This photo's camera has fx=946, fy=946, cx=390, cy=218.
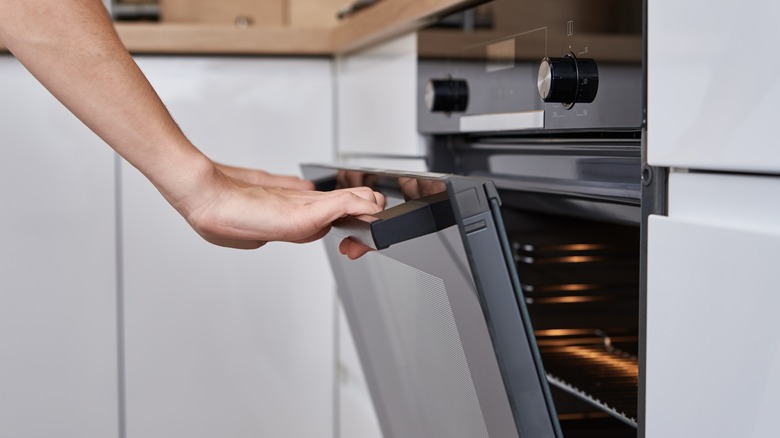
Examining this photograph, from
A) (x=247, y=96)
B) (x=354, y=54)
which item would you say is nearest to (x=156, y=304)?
(x=247, y=96)

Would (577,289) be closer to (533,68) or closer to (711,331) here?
(533,68)

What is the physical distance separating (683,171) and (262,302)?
1.13 metres

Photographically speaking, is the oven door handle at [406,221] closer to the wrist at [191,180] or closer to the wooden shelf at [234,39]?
the wrist at [191,180]

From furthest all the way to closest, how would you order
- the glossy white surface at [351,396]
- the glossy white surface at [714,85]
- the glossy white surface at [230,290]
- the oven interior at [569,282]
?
1. the glossy white surface at [230,290]
2. the glossy white surface at [351,396]
3. the oven interior at [569,282]
4. the glossy white surface at [714,85]

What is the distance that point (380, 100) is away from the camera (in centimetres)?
138

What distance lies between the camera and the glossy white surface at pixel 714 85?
1.66ft

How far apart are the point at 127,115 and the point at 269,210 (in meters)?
0.13

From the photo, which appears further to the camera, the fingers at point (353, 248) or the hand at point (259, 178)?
the hand at point (259, 178)

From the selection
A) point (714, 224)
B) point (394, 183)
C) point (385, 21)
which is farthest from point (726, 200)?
point (385, 21)

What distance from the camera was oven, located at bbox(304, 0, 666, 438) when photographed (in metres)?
0.64

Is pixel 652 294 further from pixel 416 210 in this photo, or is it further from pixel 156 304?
pixel 156 304

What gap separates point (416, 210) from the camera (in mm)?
633

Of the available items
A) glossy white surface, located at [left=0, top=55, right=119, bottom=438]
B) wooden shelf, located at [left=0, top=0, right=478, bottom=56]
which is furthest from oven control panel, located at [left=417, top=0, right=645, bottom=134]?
glossy white surface, located at [left=0, top=55, right=119, bottom=438]

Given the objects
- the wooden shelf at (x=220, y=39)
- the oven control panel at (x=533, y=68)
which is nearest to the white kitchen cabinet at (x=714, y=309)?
the oven control panel at (x=533, y=68)
